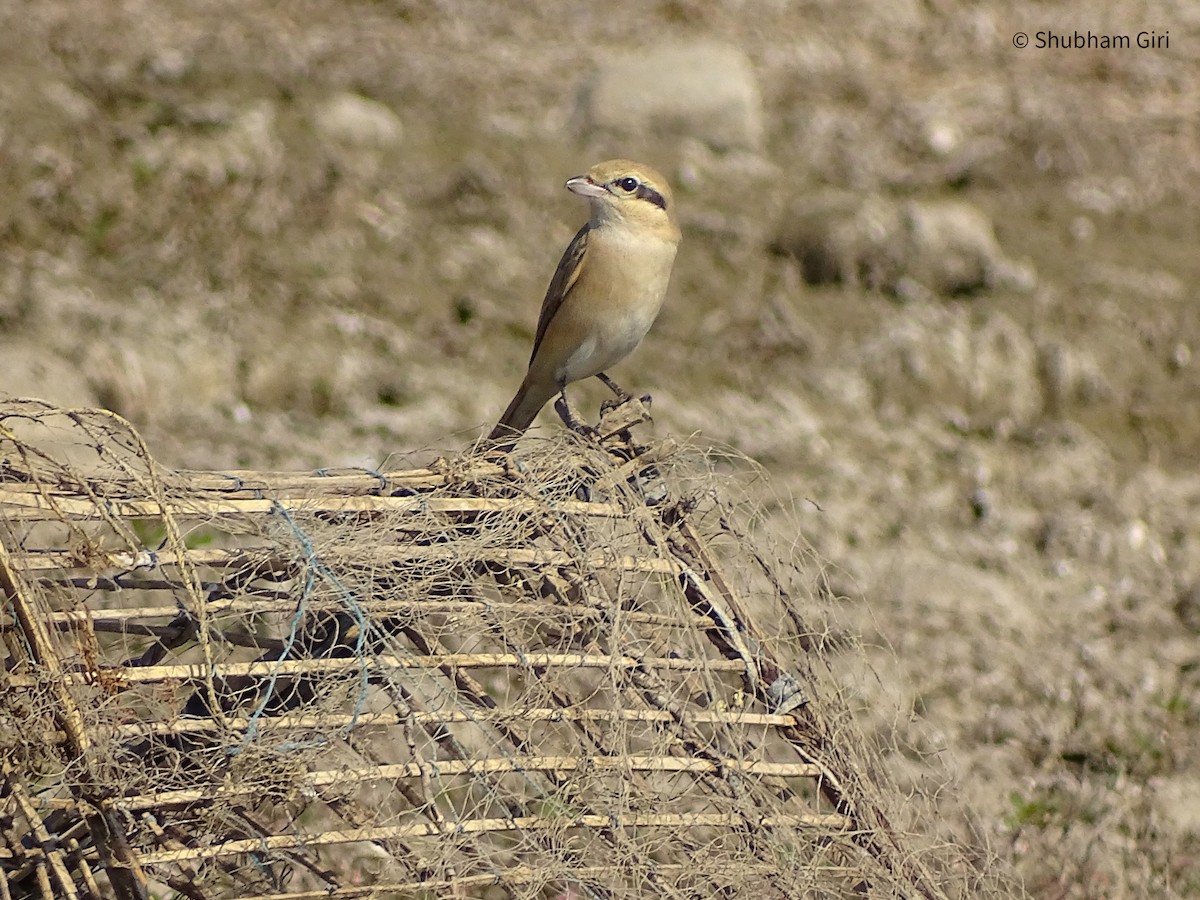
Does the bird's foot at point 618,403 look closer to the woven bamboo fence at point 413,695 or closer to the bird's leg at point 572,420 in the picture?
the bird's leg at point 572,420

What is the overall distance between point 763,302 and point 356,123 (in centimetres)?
278

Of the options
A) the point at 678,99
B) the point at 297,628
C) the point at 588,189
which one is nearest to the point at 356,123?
the point at 678,99

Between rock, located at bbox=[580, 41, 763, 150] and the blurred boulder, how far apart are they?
1.42 metres

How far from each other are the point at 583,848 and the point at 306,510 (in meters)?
0.88

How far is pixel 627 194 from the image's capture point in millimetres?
5051

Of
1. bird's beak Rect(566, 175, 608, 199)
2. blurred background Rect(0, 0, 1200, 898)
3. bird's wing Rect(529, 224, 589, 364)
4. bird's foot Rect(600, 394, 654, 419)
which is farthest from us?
blurred background Rect(0, 0, 1200, 898)

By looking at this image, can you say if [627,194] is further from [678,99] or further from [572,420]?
[678,99]

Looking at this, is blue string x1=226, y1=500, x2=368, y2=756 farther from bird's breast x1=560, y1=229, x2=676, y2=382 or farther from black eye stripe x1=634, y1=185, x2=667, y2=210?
black eye stripe x1=634, y1=185, x2=667, y2=210

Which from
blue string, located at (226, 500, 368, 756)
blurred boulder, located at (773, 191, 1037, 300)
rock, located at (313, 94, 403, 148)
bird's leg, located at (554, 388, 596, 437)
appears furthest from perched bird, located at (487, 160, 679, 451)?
rock, located at (313, 94, 403, 148)

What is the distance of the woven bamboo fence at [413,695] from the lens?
285 centimetres

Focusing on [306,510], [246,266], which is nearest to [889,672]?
[306,510]

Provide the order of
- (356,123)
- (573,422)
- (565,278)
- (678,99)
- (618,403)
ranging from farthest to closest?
(678,99), (356,123), (565,278), (573,422), (618,403)

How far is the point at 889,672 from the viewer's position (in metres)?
5.98

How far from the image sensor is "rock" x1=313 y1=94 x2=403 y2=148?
934 centimetres
